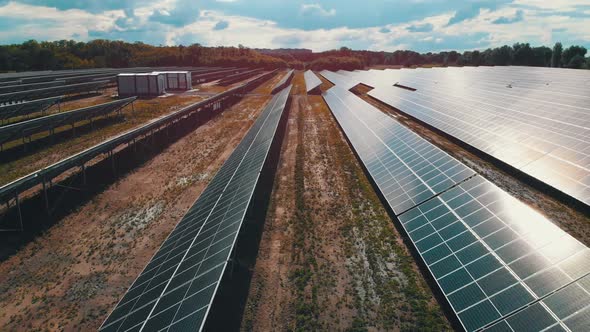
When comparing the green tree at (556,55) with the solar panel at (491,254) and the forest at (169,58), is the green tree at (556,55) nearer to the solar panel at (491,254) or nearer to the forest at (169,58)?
the forest at (169,58)

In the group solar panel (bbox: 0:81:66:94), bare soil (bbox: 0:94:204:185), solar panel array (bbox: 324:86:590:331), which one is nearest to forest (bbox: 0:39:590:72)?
solar panel (bbox: 0:81:66:94)

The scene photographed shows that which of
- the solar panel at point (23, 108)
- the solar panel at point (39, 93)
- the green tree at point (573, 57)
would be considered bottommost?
the solar panel at point (23, 108)

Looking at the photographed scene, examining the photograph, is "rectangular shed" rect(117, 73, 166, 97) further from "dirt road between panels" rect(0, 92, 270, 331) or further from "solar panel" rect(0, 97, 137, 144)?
"dirt road between panels" rect(0, 92, 270, 331)

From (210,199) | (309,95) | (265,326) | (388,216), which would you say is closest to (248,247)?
(210,199)

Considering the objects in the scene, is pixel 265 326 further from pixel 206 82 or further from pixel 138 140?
pixel 206 82

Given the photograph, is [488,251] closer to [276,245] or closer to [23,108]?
[276,245]

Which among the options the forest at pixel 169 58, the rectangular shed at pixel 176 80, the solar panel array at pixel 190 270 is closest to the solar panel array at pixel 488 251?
the solar panel array at pixel 190 270
